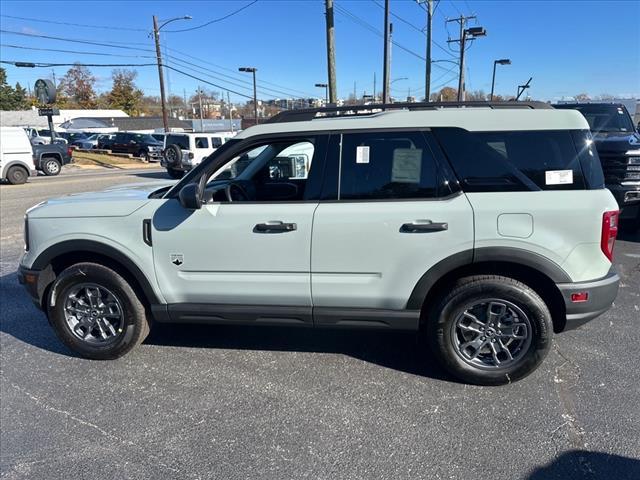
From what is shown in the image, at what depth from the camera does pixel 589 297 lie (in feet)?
10.2

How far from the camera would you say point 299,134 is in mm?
3385

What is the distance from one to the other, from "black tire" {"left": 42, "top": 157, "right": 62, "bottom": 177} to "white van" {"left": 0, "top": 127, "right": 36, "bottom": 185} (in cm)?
437

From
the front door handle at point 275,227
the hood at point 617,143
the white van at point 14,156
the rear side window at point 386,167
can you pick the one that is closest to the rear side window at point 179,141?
the white van at point 14,156

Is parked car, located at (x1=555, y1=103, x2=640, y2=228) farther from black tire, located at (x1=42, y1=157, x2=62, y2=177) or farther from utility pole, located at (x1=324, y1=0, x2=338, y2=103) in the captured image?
black tire, located at (x1=42, y1=157, x2=62, y2=177)

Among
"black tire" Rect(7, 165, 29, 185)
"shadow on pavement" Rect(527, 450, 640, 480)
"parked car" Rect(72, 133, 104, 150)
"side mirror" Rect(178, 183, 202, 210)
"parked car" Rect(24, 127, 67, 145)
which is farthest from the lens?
"parked car" Rect(72, 133, 104, 150)

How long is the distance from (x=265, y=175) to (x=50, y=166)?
21.1m

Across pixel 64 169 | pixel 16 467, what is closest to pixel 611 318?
pixel 16 467

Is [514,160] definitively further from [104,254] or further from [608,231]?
[104,254]

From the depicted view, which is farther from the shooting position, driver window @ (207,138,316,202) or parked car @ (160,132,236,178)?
parked car @ (160,132,236,178)

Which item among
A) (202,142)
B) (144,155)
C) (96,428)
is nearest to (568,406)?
(96,428)

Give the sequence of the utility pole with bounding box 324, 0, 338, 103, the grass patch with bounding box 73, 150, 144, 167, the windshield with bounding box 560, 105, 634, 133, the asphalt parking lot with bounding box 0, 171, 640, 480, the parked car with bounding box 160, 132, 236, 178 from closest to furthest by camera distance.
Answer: the asphalt parking lot with bounding box 0, 171, 640, 480
the windshield with bounding box 560, 105, 634, 133
the utility pole with bounding box 324, 0, 338, 103
the parked car with bounding box 160, 132, 236, 178
the grass patch with bounding box 73, 150, 144, 167

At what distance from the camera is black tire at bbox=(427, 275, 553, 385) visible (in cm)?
314

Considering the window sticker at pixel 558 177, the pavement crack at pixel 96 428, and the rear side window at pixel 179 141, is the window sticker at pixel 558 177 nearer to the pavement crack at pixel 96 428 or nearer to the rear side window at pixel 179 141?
the pavement crack at pixel 96 428

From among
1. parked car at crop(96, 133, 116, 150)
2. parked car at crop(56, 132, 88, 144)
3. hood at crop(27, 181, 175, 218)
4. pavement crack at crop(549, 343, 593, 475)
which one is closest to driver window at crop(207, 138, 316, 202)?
hood at crop(27, 181, 175, 218)
